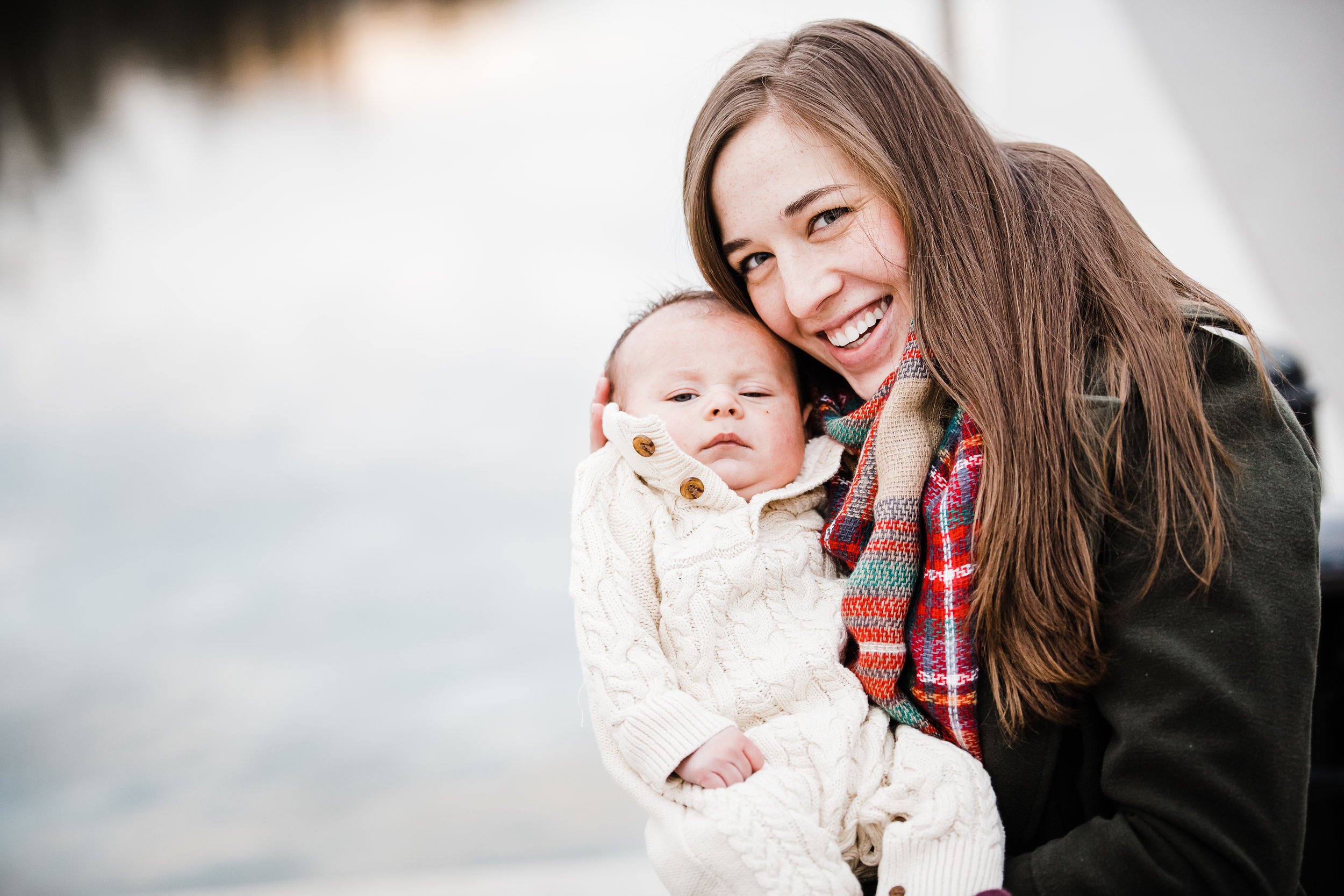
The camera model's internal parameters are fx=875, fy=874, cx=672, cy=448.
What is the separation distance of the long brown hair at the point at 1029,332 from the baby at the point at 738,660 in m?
0.18

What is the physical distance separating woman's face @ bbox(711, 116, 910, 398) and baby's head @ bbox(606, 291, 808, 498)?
11 centimetres

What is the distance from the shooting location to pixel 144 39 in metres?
3.31

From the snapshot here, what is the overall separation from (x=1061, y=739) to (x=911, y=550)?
0.28 meters

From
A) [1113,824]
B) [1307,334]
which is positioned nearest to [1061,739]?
[1113,824]

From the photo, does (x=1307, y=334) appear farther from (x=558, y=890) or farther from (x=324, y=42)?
(x=324, y=42)

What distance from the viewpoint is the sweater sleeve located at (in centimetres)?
106

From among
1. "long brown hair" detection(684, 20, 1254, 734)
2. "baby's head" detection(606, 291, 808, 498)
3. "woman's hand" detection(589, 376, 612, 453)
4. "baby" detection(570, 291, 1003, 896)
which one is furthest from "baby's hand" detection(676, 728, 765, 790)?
"woman's hand" detection(589, 376, 612, 453)

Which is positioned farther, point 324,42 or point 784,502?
point 324,42

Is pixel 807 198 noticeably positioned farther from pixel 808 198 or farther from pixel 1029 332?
pixel 1029 332

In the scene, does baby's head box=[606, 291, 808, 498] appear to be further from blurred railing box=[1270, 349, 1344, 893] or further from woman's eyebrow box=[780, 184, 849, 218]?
blurred railing box=[1270, 349, 1344, 893]

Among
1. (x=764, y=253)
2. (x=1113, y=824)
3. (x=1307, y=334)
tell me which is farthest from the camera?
(x=1307, y=334)

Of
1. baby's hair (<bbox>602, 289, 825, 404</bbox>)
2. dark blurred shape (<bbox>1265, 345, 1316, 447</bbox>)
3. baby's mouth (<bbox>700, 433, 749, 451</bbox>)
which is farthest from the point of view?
dark blurred shape (<bbox>1265, 345, 1316, 447</bbox>)

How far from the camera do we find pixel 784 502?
1.34m

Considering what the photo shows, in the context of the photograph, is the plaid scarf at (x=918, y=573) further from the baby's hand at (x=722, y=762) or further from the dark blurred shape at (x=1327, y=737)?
the dark blurred shape at (x=1327, y=737)
